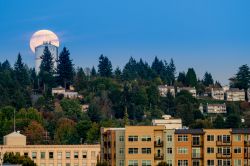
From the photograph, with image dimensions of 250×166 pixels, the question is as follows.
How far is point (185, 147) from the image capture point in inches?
5591

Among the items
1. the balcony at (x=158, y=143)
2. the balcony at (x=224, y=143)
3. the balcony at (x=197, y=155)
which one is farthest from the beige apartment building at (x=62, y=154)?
the balcony at (x=224, y=143)

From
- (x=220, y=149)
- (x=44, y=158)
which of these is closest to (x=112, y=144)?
(x=220, y=149)

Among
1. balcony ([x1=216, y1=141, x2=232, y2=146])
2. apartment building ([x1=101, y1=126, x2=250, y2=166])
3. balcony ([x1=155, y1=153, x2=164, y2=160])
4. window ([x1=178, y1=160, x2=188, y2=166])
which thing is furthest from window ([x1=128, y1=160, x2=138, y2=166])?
balcony ([x1=216, y1=141, x2=232, y2=146])

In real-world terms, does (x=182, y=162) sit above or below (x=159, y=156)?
below

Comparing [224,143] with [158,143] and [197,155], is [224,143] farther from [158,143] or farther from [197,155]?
[158,143]

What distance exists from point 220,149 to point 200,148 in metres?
2.23

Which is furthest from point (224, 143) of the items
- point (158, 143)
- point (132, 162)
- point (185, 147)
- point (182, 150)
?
point (132, 162)

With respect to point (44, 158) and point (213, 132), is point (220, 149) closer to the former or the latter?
point (213, 132)

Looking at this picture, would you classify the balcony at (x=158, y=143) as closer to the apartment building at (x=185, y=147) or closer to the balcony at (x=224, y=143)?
the apartment building at (x=185, y=147)

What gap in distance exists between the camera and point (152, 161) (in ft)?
463

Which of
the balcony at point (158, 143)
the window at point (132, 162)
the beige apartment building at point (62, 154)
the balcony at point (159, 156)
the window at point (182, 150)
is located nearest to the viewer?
the window at point (132, 162)

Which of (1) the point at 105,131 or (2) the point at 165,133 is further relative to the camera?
(1) the point at 105,131

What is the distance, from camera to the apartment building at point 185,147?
→ 141 meters

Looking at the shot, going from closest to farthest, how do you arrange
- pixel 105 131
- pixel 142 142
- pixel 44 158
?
1. pixel 142 142
2. pixel 105 131
3. pixel 44 158
